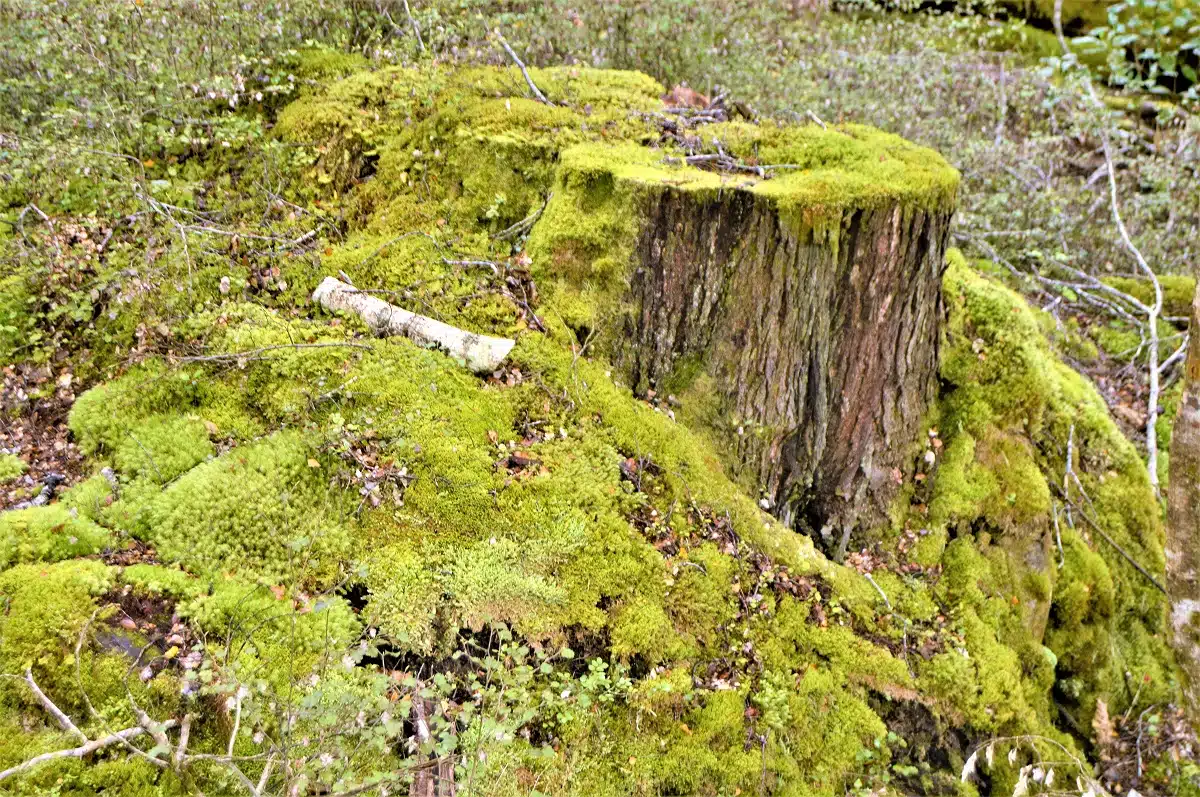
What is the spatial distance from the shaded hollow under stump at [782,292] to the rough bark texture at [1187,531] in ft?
5.52

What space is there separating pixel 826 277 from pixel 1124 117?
34.1 feet

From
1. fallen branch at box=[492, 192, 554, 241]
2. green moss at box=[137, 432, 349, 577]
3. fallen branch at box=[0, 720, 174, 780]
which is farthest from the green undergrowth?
fallen branch at box=[0, 720, 174, 780]

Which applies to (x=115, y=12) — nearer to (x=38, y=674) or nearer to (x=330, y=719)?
(x=38, y=674)

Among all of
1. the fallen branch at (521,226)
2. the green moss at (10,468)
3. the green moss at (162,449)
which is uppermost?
the fallen branch at (521,226)

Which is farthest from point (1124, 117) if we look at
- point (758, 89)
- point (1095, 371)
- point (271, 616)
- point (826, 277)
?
point (271, 616)

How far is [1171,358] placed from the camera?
22.8 feet

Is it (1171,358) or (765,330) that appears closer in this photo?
(765,330)

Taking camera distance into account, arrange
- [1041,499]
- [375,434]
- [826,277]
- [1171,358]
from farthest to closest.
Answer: [1171,358], [1041,499], [826,277], [375,434]

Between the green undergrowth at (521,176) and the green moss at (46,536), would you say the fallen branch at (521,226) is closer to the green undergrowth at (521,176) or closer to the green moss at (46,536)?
the green undergrowth at (521,176)

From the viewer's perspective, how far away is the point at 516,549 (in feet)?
11.8

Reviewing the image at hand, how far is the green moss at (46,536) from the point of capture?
A: 3.12 m

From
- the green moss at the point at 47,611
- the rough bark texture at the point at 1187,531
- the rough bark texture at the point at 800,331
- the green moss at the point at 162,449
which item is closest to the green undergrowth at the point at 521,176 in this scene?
the rough bark texture at the point at 800,331

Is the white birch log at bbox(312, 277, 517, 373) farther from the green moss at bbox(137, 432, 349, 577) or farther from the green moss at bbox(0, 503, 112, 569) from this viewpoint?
the green moss at bbox(0, 503, 112, 569)

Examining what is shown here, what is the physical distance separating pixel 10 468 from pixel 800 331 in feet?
14.4
